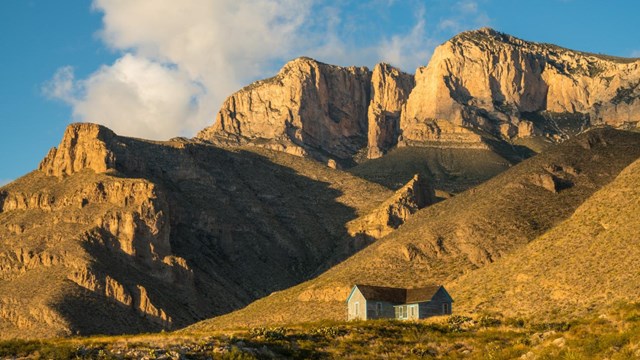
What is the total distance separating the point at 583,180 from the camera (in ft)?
458

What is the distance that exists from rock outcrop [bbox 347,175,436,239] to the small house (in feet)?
328

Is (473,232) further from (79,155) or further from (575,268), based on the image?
(79,155)

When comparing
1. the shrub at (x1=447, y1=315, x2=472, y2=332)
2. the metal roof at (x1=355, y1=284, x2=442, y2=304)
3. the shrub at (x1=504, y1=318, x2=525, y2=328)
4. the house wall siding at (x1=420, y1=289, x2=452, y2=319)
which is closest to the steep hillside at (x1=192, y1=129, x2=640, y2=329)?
the metal roof at (x1=355, y1=284, x2=442, y2=304)

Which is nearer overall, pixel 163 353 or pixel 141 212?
pixel 163 353

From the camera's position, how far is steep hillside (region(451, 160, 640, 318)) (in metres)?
86.5

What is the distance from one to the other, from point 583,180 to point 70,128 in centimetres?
10078

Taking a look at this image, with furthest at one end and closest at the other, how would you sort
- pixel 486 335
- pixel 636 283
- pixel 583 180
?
pixel 583 180, pixel 636 283, pixel 486 335

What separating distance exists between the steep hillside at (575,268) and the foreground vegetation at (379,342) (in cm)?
2325

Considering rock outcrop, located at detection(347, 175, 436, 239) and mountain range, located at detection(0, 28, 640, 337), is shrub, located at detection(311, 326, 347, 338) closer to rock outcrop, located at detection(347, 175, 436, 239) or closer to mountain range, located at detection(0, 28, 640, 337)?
mountain range, located at detection(0, 28, 640, 337)

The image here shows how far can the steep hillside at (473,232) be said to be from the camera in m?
128

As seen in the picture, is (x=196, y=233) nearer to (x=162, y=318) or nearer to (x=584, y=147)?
(x=162, y=318)

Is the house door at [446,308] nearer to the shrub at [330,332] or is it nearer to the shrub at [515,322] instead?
the shrub at [515,322]

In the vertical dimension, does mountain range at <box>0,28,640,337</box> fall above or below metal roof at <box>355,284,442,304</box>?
above

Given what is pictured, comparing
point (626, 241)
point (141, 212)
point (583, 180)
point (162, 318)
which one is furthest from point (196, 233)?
point (626, 241)
